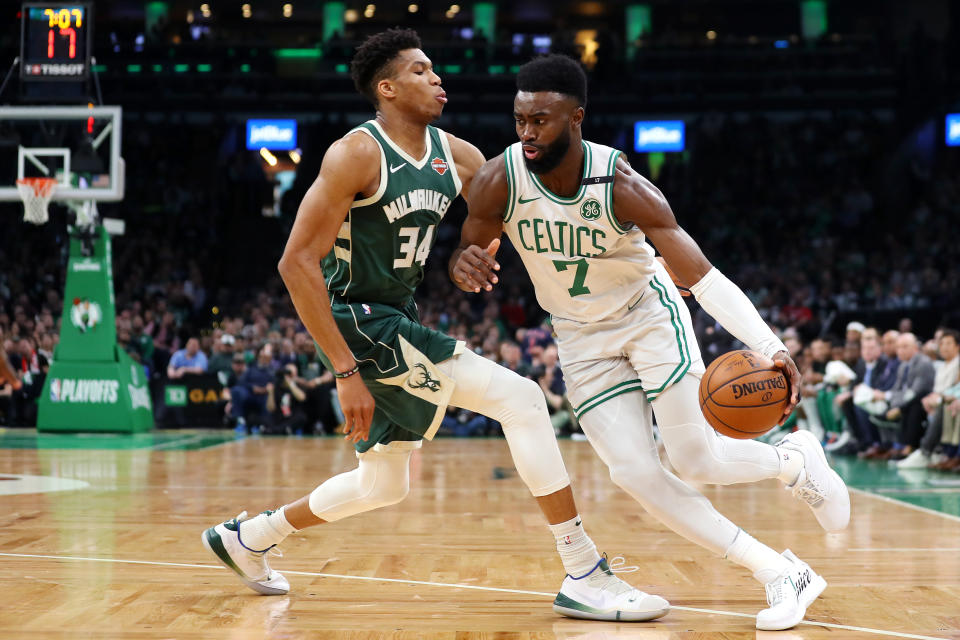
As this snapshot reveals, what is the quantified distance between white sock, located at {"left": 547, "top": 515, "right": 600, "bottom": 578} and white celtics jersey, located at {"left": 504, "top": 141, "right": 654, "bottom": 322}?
2.58 ft

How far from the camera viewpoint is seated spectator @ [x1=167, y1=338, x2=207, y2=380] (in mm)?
15461

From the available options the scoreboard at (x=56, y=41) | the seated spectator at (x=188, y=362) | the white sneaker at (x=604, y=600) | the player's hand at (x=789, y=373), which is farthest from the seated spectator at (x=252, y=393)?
the player's hand at (x=789, y=373)

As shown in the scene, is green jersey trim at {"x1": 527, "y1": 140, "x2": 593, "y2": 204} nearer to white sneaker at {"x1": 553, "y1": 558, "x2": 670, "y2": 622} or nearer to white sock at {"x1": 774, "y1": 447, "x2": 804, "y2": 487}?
white sock at {"x1": 774, "y1": 447, "x2": 804, "y2": 487}

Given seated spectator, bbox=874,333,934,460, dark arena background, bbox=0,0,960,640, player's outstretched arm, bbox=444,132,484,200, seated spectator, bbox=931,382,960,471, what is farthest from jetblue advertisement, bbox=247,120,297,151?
player's outstretched arm, bbox=444,132,484,200

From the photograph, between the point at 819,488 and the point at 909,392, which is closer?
the point at 819,488

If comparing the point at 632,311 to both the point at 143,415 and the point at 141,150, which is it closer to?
the point at 143,415

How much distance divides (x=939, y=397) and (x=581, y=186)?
289 inches

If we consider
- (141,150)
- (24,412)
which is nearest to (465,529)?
(24,412)

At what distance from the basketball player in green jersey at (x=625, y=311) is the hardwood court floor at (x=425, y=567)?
39 cm

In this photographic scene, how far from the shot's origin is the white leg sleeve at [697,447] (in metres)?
3.74

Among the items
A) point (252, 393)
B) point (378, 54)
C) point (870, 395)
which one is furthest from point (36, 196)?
point (378, 54)

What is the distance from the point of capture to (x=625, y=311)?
3.96 meters

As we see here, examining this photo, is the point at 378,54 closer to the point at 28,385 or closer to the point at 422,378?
the point at 422,378

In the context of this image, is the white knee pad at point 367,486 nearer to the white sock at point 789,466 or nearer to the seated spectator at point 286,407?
the white sock at point 789,466
